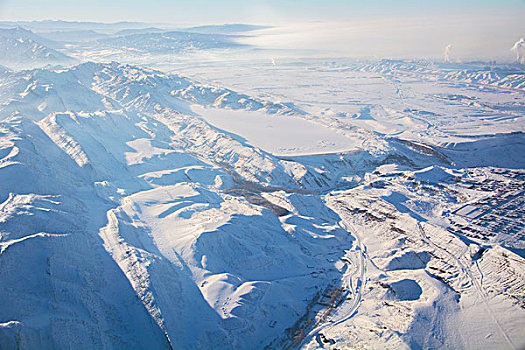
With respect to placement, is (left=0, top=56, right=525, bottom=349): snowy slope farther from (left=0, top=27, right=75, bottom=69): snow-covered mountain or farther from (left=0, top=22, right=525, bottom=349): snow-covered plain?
(left=0, top=27, right=75, bottom=69): snow-covered mountain

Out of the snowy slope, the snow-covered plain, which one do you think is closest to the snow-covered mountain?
the snow-covered plain

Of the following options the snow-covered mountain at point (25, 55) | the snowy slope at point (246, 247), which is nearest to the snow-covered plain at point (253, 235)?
the snowy slope at point (246, 247)

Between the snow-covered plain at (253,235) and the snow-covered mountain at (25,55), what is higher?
the snow-covered mountain at (25,55)

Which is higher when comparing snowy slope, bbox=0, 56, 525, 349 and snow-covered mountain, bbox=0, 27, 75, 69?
snow-covered mountain, bbox=0, 27, 75, 69

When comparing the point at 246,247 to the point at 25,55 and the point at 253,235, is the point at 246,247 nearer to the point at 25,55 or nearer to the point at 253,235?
the point at 253,235

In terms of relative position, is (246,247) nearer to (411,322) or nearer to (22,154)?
(411,322)

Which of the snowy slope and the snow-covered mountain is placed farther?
the snow-covered mountain

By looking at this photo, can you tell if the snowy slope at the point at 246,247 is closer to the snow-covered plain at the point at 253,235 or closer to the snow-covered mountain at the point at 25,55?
the snow-covered plain at the point at 253,235

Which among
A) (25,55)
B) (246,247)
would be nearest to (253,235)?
(246,247)
